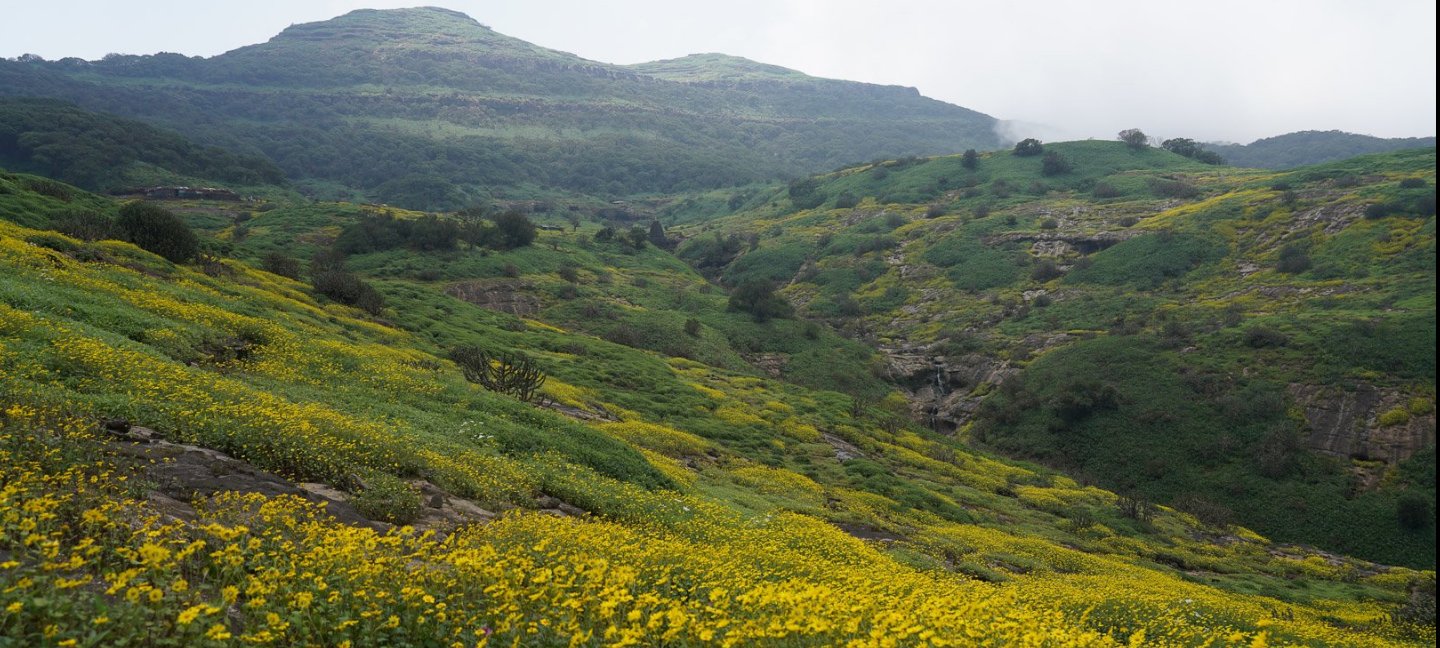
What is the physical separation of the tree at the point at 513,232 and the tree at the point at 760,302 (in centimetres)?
2437

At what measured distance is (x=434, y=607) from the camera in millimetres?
6215

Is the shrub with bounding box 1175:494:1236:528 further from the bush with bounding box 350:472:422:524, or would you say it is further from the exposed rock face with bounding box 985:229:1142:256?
the exposed rock face with bounding box 985:229:1142:256

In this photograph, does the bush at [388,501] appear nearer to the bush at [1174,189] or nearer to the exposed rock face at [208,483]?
the exposed rock face at [208,483]

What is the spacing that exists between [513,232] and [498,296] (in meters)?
19.2

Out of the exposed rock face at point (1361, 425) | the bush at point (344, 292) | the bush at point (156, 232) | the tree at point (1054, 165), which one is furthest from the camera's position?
the tree at point (1054, 165)

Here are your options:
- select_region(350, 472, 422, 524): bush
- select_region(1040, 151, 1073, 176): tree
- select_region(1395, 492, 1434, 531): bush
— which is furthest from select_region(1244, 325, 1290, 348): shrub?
select_region(1040, 151, 1073, 176): tree

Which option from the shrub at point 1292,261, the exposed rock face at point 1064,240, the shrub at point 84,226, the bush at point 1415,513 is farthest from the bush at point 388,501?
the exposed rock face at point 1064,240

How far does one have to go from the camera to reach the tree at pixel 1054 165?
4830 inches

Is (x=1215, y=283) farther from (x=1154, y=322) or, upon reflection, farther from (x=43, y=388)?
(x=43, y=388)

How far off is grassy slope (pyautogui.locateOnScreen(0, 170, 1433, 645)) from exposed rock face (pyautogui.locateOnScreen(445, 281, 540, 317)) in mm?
18065

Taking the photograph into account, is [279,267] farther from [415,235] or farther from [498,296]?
[415,235]

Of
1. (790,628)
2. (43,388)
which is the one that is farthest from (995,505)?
(43,388)

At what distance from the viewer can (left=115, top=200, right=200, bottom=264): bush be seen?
32500 millimetres

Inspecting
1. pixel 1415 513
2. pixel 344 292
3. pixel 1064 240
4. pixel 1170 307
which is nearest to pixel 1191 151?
pixel 1064 240
